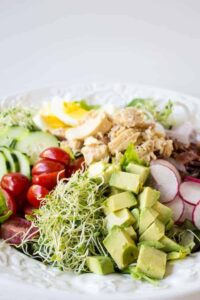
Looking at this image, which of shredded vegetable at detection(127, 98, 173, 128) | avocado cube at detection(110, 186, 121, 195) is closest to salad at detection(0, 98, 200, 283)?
avocado cube at detection(110, 186, 121, 195)

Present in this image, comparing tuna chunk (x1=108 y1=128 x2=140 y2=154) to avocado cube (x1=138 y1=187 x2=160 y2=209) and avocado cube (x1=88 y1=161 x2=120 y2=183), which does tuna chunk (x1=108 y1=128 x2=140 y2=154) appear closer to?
avocado cube (x1=88 y1=161 x2=120 y2=183)

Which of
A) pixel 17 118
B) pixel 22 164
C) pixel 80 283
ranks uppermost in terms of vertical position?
pixel 17 118

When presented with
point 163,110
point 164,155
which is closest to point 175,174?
point 164,155

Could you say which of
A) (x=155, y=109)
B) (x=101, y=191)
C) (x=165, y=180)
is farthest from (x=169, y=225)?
(x=155, y=109)

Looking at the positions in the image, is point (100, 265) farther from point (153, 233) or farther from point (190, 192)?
point (190, 192)

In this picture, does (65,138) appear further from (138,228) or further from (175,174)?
(138,228)
